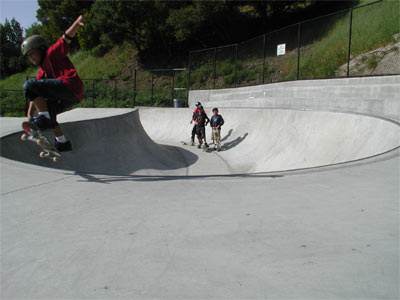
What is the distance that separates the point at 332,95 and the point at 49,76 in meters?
9.55

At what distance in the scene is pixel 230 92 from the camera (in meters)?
21.1

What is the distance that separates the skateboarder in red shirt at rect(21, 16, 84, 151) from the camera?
17.0 ft

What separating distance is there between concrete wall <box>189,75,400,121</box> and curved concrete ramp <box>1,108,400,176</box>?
124cm

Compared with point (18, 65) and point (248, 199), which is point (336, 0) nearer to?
point (248, 199)

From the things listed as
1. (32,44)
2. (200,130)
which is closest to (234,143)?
(200,130)

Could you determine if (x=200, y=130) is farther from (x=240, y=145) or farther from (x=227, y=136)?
(x=240, y=145)

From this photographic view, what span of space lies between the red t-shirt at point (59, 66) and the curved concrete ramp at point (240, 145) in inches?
87.4

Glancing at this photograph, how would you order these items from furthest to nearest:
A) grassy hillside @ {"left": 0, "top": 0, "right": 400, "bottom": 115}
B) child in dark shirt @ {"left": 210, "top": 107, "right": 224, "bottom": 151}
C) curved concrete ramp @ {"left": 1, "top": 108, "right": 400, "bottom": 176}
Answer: grassy hillside @ {"left": 0, "top": 0, "right": 400, "bottom": 115}
child in dark shirt @ {"left": 210, "top": 107, "right": 224, "bottom": 151}
curved concrete ramp @ {"left": 1, "top": 108, "right": 400, "bottom": 176}

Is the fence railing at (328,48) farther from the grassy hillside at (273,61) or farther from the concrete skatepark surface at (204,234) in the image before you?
the concrete skatepark surface at (204,234)

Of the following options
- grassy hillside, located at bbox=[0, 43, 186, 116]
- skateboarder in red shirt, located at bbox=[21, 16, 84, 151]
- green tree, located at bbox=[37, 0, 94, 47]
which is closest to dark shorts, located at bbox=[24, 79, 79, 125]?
skateboarder in red shirt, located at bbox=[21, 16, 84, 151]

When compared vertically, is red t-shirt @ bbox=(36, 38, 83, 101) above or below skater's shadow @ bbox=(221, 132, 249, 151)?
above

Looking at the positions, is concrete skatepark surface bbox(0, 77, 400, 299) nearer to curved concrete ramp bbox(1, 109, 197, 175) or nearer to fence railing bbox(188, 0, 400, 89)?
curved concrete ramp bbox(1, 109, 197, 175)

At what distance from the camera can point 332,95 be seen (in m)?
12.7

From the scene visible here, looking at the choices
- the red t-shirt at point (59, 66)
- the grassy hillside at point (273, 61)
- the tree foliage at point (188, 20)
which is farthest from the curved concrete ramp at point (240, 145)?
the tree foliage at point (188, 20)
